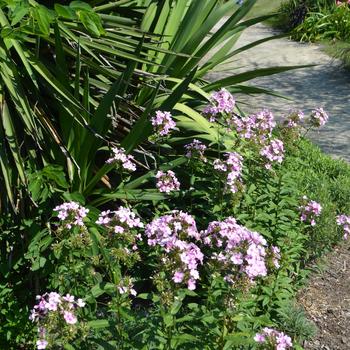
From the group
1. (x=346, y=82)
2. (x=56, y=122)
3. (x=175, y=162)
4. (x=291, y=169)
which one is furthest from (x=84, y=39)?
(x=346, y=82)

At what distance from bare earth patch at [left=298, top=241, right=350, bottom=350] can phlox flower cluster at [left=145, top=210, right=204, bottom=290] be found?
4.23 ft

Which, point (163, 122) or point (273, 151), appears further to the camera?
point (273, 151)

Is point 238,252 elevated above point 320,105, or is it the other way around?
point 238,252

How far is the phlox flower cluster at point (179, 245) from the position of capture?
203 cm

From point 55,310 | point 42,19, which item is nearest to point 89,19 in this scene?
point 42,19

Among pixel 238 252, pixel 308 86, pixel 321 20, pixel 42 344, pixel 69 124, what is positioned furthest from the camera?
pixel 321 20

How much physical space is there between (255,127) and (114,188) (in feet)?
2.84

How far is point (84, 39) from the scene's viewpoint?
3.68 meters

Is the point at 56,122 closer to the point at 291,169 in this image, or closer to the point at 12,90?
the point at 12,90

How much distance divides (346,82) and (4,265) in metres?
5.94

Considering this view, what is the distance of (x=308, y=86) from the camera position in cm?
798

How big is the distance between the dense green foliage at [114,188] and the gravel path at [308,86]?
1.70 m

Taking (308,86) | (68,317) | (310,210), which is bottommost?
(308,86)

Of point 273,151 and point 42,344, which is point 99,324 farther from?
point 273,151
